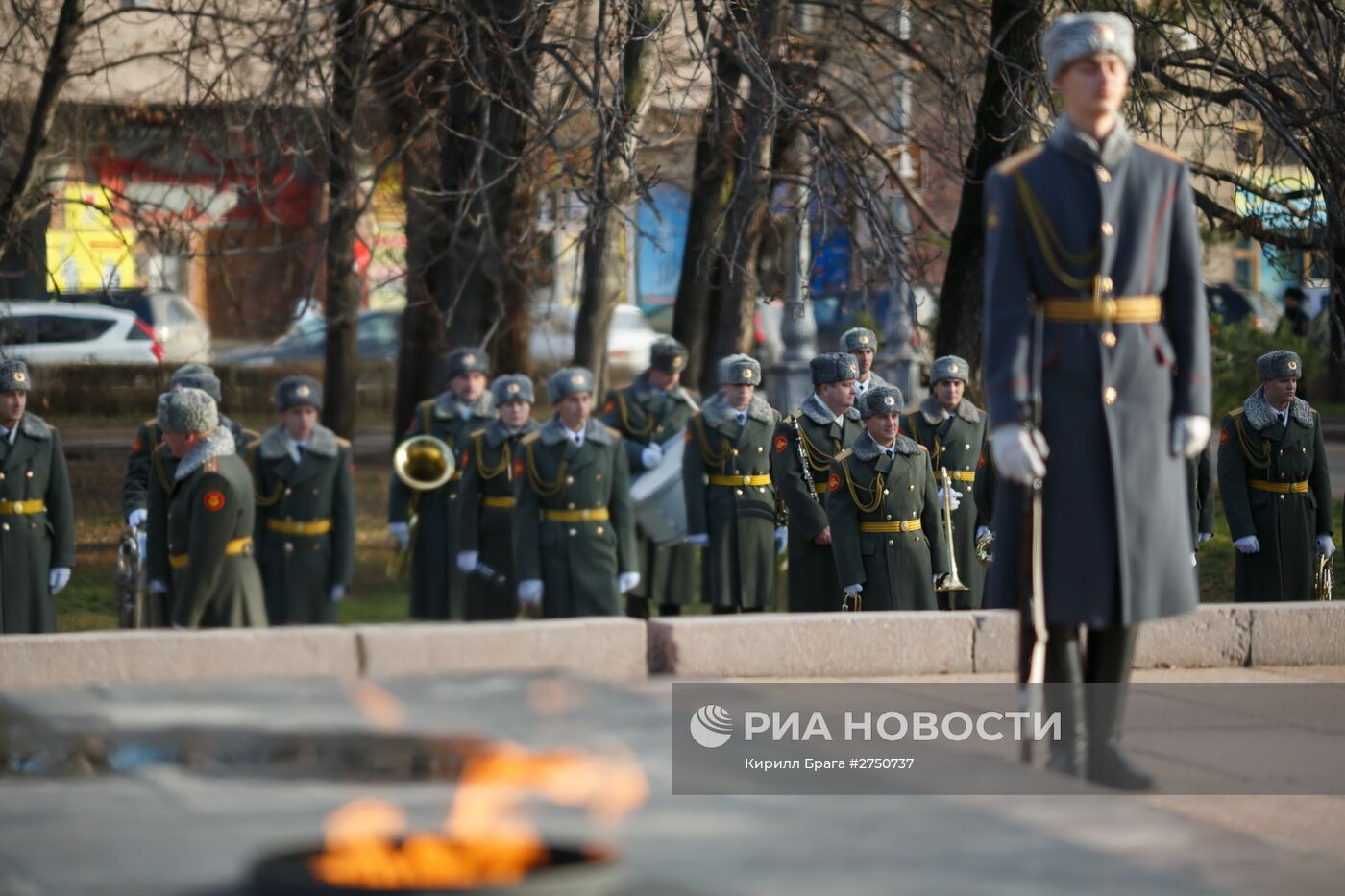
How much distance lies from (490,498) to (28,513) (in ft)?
7.95

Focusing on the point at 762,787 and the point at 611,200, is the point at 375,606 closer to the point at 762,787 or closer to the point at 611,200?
the point at 611,200

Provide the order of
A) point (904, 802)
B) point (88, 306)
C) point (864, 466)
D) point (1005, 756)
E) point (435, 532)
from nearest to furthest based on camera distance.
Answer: point (904, 802)
point (1005, 756)
point (864, 466)
point (435, 532)
point (88, 306)

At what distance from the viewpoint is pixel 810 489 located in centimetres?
1165

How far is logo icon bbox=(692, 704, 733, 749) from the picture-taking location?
7.07 meters

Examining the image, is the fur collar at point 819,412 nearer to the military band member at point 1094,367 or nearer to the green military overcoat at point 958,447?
the green military overcoat at point 958,447

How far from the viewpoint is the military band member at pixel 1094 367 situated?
6.02m

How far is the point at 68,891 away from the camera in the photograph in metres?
5.09

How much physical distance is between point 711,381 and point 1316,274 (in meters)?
8.57

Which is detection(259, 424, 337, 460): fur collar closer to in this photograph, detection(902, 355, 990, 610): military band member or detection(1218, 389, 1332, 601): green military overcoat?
detection(902, 355, 990, 610): military band member

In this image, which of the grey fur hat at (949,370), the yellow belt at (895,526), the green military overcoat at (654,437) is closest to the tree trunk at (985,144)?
the grey fur hat at (949,370)

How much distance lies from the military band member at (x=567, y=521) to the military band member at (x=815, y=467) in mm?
1123

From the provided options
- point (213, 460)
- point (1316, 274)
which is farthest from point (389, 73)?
point (213, 460)

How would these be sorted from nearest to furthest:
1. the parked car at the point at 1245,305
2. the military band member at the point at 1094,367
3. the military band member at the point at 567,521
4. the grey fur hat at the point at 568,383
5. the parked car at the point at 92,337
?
the military band member at the point at 1094,367, the military band member at the point at 567,521, the grey fur hat at the point at 568,383, the parked car at the point at 92,337, the parked car at the point at 1245,305

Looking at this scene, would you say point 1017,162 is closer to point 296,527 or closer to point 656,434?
point 296,527
